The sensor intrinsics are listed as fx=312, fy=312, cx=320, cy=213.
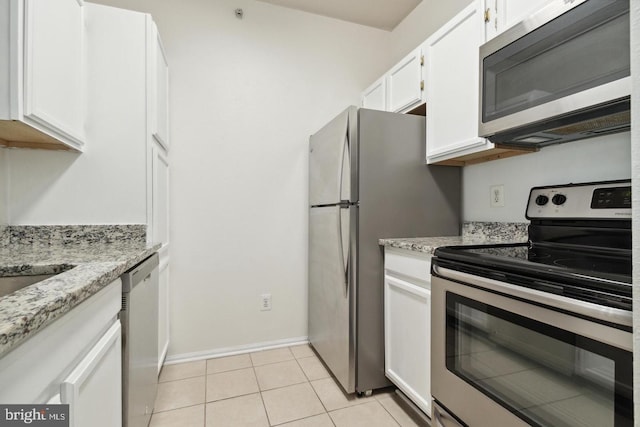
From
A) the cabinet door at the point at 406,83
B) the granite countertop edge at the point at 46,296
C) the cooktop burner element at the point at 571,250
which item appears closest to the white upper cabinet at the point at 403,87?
the cabinet door at the point at 406,83

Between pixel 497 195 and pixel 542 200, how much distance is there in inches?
12.6

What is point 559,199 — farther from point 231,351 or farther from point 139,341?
point 231,351

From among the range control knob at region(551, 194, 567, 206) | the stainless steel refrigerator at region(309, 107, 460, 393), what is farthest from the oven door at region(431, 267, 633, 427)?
the range control knob at region(551, 194, 567, 206)

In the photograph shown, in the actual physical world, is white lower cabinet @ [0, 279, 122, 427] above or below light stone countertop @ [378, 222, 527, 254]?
below

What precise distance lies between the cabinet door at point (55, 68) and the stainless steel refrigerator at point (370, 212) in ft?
4.33

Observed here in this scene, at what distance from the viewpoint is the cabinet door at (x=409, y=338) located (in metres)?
1.45

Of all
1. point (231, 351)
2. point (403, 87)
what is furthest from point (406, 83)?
point (231, 351)

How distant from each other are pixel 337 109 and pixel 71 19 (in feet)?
5.79

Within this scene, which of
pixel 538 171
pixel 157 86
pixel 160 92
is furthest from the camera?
pixel 160 92

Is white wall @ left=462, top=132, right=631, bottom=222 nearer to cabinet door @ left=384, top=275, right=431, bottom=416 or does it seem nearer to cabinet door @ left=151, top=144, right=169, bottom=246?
cabinet door @ left=384, top=275, right=431, bottom=416

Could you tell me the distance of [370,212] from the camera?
1.75m

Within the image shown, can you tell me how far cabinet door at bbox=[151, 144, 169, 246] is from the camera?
169cm

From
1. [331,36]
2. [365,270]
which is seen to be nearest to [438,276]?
[365,270]

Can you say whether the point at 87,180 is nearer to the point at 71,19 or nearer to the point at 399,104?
the point at 71,19
